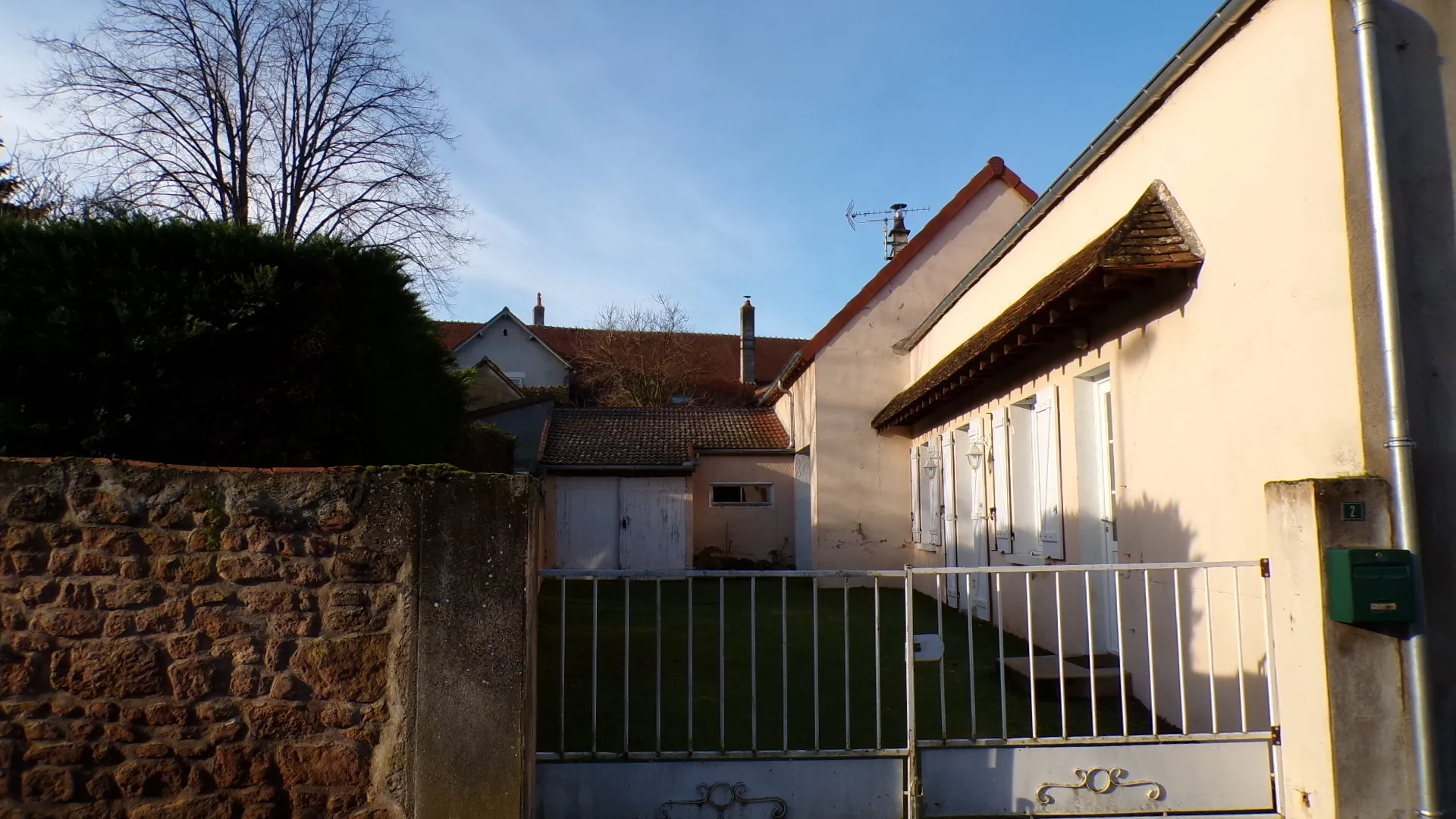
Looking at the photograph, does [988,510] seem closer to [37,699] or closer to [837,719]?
[837,719]

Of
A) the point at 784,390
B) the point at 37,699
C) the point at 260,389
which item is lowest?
the point at 37,699

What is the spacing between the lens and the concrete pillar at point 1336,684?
13.3 feet

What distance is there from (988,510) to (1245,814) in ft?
20.1

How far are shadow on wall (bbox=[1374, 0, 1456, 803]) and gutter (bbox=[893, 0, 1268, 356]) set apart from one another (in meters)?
1.08

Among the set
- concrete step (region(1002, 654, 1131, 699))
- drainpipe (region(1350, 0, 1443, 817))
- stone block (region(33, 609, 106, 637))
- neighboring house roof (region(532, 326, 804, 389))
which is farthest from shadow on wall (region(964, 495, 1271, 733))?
neighboring house roof (region(532, 326, 804, 389))

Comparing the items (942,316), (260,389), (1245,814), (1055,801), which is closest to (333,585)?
(260,389)

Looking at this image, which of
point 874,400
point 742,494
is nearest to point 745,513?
point 742,494

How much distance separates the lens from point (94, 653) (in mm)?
4211

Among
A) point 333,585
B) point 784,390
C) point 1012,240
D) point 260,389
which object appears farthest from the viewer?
point 784,390

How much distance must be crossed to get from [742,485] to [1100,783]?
15.4 meters

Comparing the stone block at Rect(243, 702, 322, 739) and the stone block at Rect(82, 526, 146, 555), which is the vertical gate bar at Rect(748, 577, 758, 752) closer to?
the stone block at Rect(243, 702, 322, 739)

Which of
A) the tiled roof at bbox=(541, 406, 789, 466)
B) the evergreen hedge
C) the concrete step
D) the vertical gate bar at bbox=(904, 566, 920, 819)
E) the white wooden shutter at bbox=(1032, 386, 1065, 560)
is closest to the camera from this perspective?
the vertical gate bar at bbox=(904, 566, 920, 819)

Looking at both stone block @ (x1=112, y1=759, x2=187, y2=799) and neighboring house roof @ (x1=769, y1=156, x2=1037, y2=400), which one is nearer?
stone block @ (x1=112, y1=759, x2=187, y2=799)

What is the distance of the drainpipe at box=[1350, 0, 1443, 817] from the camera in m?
4.05
